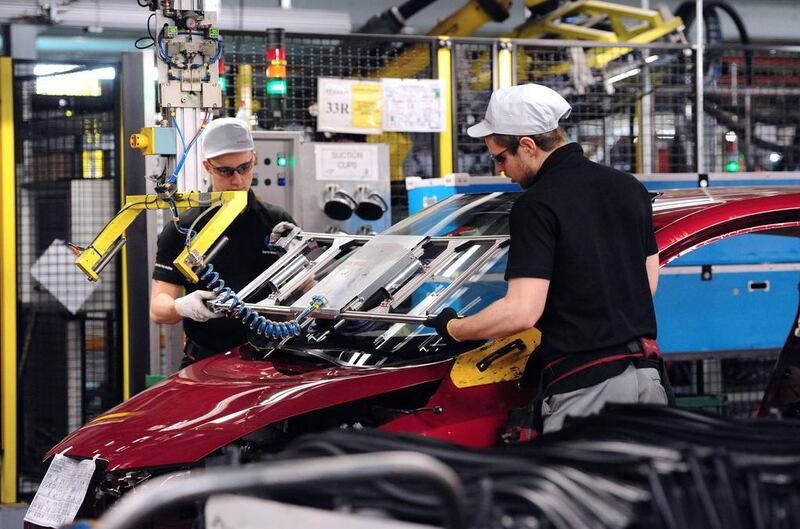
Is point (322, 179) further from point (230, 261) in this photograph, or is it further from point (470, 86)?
point (230, 261)

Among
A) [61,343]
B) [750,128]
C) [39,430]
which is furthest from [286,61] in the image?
[750,128]

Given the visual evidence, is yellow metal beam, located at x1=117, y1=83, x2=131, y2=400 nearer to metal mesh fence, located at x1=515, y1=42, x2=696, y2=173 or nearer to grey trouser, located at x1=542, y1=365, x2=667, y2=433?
metal mesh fence, located at x1=515, y1=42, x2=696, y2=173

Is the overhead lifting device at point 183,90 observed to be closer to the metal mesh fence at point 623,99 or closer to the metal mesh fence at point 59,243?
the metal mesh fence at point 59,243

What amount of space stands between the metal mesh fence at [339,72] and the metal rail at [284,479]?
532 cm

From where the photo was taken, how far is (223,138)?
16.3 feet

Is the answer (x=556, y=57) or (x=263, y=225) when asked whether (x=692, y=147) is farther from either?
(x=263, y=225)

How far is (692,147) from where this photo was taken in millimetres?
8148

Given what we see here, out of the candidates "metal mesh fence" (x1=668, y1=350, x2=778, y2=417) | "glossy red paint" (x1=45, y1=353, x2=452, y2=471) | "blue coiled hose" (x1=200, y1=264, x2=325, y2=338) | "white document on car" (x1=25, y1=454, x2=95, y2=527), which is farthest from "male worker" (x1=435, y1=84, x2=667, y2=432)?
"metal mesh fence" (x1=668, y1=350, x2=778, y2=417)

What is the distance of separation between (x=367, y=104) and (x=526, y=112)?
372 centimetres

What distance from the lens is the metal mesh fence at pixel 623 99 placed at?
7.95 meters

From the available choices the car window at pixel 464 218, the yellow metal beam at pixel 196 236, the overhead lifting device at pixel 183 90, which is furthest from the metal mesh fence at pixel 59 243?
the car window at pixel 464 218

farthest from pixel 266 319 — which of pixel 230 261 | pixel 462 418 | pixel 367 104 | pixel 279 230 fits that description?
pixel 367 104

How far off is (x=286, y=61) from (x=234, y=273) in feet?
8.38

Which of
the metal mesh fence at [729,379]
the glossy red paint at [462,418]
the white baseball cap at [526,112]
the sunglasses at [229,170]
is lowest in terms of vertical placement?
the metal mesh fence at [729,379]
